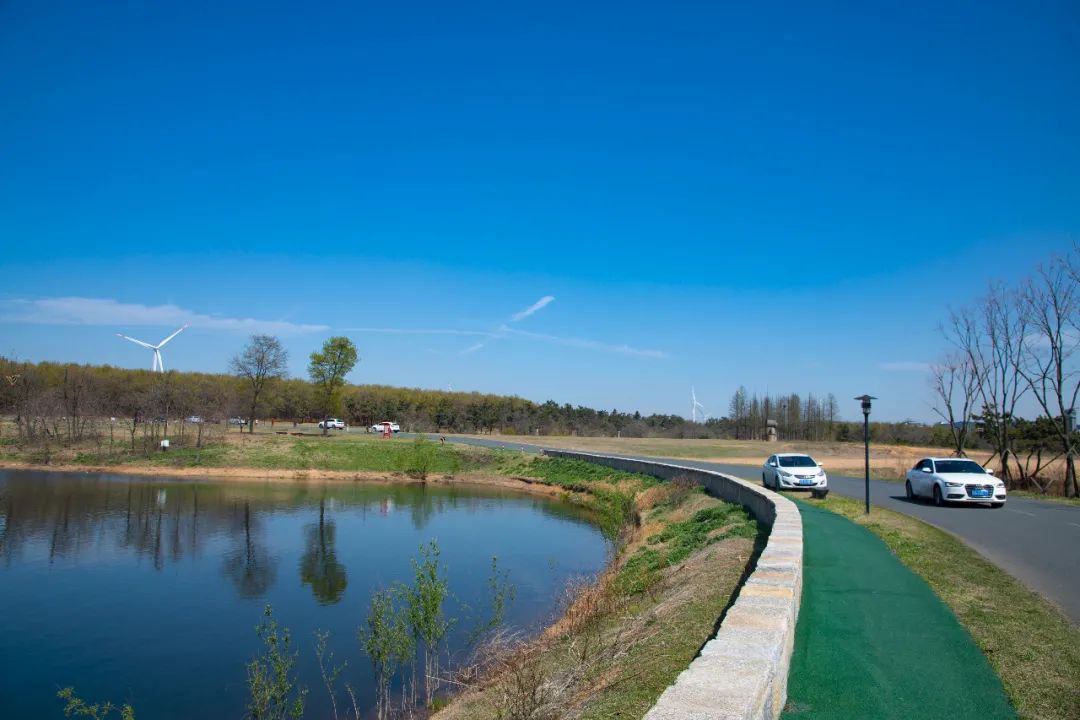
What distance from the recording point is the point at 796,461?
26.5 meters

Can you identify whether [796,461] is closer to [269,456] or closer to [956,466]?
[956,466]

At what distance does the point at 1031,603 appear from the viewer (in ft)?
28.8

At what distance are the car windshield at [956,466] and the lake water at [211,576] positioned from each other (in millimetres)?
11603

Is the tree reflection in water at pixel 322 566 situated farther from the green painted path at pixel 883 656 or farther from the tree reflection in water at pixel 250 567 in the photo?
the green painted path at pixel 883 656

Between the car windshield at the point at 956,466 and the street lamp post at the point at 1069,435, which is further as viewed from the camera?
the street lamp post at the point at 1069,435

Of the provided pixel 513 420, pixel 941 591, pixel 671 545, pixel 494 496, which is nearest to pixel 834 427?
pixel 513 420

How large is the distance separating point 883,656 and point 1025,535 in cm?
1198

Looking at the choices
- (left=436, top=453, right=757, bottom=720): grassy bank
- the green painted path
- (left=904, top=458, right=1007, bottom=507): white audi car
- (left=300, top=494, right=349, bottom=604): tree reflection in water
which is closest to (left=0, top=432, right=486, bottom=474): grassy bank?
(left=300, top=494, right=349, bottom=604): tree reflection in water

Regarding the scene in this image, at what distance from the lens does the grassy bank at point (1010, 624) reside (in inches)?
224

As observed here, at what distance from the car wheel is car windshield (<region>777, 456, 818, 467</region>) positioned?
4.60 metres

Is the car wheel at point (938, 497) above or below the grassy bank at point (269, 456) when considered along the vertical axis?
above

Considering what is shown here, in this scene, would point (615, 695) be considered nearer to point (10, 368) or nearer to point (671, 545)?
point (671, 545)

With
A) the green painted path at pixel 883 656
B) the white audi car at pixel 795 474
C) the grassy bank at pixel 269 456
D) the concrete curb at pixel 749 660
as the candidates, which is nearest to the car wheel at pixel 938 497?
the white audi car at pixel 795 474

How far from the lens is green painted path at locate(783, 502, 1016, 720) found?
5301 millimetres
